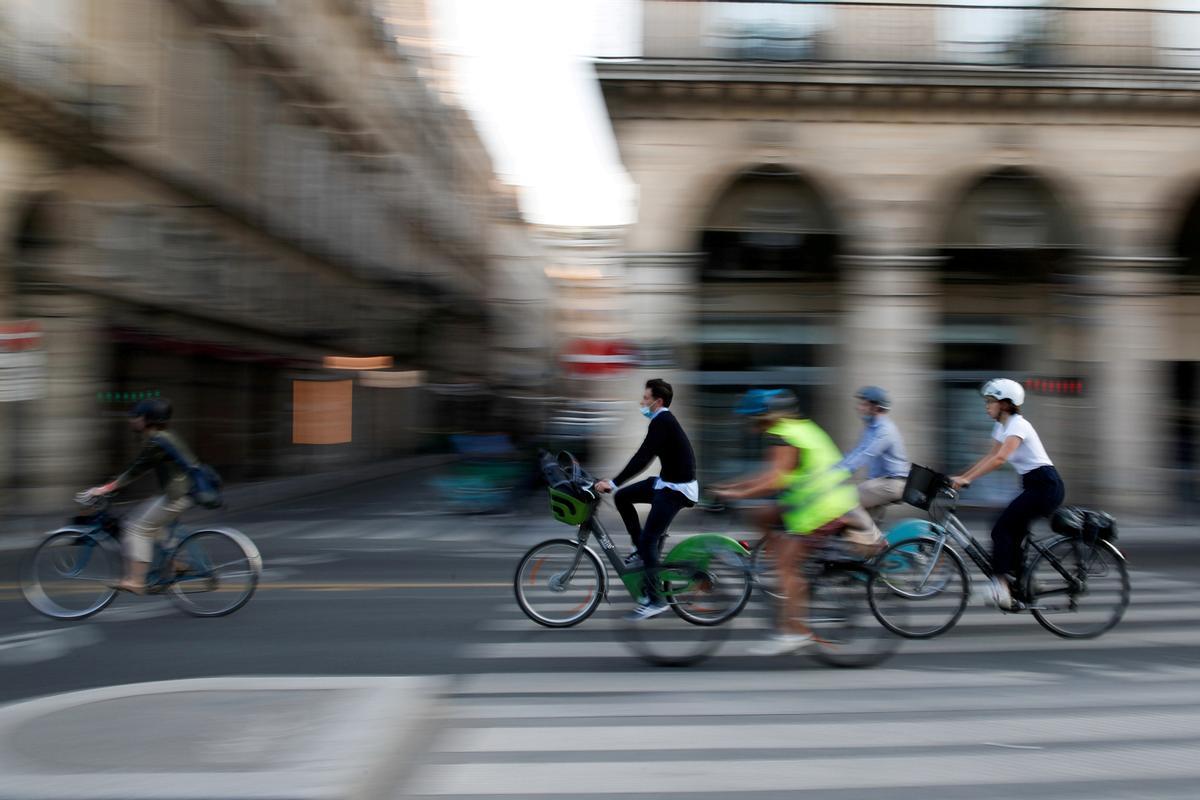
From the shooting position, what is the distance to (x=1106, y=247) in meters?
16.8

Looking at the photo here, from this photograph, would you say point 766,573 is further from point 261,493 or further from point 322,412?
point 322,412

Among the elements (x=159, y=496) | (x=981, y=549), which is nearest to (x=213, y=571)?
(x=159, y=496)

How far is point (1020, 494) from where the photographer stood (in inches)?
299

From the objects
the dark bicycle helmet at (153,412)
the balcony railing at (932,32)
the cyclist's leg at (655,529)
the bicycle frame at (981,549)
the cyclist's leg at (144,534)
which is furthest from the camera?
the balcony railing at (932,32)

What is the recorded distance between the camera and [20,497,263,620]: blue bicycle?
8.55 metres

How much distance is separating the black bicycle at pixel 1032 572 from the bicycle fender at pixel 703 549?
3.33ft

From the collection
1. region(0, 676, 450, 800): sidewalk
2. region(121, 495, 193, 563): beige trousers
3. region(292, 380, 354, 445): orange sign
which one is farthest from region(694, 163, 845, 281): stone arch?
region(292, 380, 354, 445): orange sign

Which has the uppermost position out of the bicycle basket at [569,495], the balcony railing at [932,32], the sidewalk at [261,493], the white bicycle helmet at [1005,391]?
the balcony railing at [932,32]

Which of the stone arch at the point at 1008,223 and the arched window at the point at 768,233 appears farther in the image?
the arched window at the point at 768,233

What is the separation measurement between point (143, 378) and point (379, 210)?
17.5 metres

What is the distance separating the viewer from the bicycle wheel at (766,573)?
692cm

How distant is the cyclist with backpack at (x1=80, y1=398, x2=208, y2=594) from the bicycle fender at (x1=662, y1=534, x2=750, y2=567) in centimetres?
372

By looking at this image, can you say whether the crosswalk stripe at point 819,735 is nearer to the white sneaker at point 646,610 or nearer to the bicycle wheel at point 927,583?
the white sneaker at point 646,610

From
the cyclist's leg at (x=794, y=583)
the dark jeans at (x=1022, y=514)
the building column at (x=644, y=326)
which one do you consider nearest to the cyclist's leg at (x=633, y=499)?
the cyclist's leg at (x=794, y=583)
